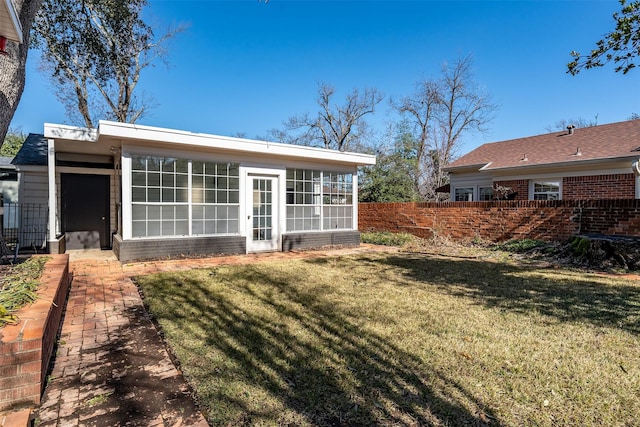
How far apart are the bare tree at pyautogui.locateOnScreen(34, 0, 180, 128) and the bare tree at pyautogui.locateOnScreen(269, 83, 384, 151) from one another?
44.2ft

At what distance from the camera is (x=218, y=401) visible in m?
2.30

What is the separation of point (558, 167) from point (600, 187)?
4.90 feet

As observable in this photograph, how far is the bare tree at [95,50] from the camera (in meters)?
10.9

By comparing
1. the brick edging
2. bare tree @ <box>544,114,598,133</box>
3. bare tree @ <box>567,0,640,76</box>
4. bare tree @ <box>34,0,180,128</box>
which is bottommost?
the brick edging

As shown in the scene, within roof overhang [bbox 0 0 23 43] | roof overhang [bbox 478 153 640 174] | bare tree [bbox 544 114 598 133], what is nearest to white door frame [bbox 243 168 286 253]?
roof overhang [bbox 0 0 23 43]

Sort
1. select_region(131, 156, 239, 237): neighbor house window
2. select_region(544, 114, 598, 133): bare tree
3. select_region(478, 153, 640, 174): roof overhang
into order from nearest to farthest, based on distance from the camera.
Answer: select_region(131, 156, 239, 237): neighbor house window → select_region(478, 153, 640, 174): roof overhang → select_region(544, 114, 598, 133): bare tree

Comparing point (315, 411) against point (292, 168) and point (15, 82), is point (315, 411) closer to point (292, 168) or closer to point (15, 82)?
point (15, 82)

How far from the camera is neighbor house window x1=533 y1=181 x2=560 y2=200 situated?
12969 millimetres

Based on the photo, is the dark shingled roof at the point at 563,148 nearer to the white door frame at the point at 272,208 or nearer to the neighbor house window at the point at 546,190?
the neighbor house window at the point at 546,190

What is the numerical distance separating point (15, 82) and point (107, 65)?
32.3 ft

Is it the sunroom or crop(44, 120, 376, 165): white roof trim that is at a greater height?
crop(44, 120, 376, 165): white roof trim

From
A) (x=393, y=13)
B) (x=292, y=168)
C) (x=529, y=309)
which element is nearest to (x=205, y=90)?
(x=393, y=13)

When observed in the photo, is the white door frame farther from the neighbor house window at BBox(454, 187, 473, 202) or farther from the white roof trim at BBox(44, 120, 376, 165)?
the neighbor house window at BBox(454, 187, 473, 202)

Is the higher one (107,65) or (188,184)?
(107,65)
